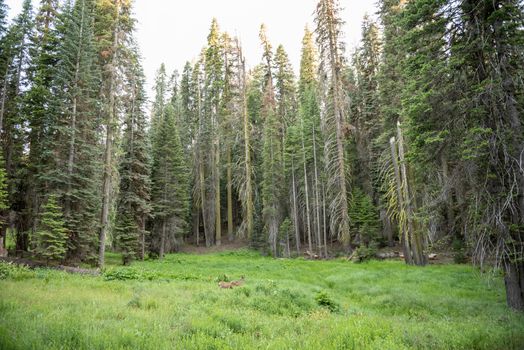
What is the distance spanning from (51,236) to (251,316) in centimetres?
1313

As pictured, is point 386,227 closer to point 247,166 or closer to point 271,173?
point 271,173

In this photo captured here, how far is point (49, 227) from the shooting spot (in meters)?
15.9

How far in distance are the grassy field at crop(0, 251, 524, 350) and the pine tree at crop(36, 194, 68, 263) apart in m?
3.69

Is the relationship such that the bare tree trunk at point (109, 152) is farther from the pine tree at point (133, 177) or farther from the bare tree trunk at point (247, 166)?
the bare tree trunk at point (247, 166)

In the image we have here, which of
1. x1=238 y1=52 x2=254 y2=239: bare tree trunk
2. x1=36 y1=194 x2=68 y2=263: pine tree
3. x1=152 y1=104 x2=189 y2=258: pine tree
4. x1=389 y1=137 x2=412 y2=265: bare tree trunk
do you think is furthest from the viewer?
x1=238 y1=52 x2=254 y2=239: bare tree trunk

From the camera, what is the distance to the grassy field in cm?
512

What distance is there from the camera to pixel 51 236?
15.5 meters

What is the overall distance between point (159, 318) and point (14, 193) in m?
19.5

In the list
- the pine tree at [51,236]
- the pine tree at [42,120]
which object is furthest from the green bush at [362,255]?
the pine tree at [42,120]

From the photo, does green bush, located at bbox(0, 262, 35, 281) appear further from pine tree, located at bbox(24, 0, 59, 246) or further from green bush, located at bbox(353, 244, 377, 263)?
green bush, located at bbox(353, 244, 377, 263)

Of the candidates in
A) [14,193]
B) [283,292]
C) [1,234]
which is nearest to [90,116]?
[14,193]

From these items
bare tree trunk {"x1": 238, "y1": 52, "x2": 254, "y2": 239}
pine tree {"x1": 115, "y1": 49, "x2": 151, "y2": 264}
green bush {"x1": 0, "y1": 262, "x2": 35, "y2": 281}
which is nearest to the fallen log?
bare tree trunk {"x1": 238, "y1": 52, "x2": 254, "y2": 239}

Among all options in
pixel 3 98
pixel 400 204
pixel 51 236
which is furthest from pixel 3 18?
pixel 400 204

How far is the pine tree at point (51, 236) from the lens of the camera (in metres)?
15.3
